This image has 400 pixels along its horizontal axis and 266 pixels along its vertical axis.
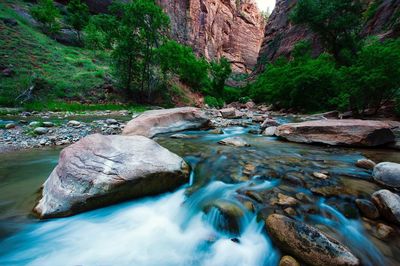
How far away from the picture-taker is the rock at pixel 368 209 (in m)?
2.29

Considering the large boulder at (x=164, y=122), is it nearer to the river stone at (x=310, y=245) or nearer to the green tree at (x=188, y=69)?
the river stone at (x=310, y=245)

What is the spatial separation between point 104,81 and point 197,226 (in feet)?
59.0

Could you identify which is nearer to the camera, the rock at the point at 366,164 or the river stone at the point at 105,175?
the river stone at the point at 105,175

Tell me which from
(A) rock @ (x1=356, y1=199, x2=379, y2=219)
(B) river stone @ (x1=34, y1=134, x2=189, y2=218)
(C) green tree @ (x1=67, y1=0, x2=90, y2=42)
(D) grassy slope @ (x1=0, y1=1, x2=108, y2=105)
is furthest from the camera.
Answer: (C) green tree @ (x1=67, y1=0, x2=90, y2=42)

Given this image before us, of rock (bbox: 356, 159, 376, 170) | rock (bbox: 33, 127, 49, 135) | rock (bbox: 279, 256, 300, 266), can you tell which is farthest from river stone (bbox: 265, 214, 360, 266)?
rock (bbox: 33, 127, 49, 135)

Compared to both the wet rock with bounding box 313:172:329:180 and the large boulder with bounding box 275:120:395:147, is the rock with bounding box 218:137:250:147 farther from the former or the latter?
the wet rock with bounding box 313:172:329:180

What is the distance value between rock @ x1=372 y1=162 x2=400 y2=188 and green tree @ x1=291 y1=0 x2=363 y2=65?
1949 cm

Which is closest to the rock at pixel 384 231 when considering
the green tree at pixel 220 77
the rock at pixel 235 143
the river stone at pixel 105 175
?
the river stone at pixel 105 175

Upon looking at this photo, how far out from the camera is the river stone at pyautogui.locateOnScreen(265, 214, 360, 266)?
1.72 metres

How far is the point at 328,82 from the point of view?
563 inches

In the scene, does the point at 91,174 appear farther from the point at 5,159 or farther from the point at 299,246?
the point at 5,159

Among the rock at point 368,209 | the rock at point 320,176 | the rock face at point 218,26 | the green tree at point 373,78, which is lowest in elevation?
the rock at point 368,209

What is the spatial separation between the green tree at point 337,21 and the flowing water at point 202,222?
20.3m

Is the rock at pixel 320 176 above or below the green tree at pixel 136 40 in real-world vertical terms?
below
